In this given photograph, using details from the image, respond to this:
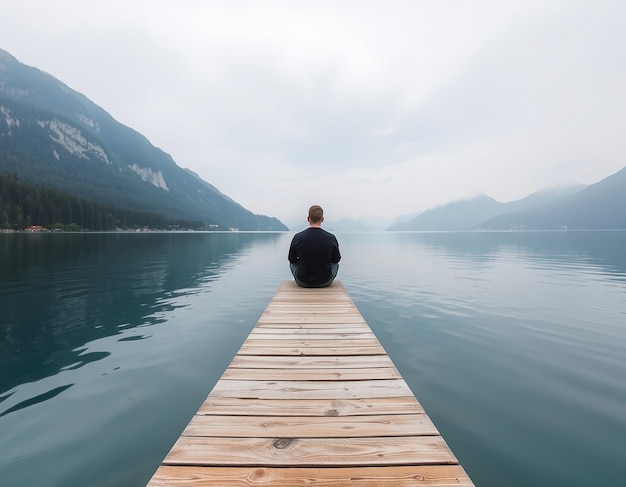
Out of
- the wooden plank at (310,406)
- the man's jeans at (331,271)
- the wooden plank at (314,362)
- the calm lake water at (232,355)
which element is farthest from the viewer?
the man's jeans at (331,271)

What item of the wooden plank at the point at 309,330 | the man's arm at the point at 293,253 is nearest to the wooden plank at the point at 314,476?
the wooden plank at the point at 309,330

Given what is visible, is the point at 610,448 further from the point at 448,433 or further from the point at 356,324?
the point at 356,324

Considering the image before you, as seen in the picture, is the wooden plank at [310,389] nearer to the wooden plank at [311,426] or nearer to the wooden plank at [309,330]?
the wooden plank at [311,426]

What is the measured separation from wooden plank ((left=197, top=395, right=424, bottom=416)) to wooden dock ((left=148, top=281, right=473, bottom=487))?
0.04ft

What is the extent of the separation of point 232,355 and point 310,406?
19.8ft

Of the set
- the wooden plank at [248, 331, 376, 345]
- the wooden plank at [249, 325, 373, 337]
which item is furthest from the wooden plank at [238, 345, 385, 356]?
the wooden plank at [249, 325, 373, 337]

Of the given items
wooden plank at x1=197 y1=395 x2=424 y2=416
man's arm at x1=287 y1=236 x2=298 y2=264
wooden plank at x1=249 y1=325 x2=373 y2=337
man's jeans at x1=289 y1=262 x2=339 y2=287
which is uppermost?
man's arm at x1=287 y1=236 x2=298 y2=264

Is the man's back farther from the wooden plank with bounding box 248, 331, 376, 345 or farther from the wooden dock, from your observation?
the wooden dock

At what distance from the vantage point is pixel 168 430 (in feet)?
17.5

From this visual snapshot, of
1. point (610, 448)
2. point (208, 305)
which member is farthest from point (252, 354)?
point (208, 305)

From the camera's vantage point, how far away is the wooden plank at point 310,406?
11.6ft

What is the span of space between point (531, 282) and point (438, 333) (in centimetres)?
1464

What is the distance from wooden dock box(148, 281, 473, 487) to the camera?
8.37ft

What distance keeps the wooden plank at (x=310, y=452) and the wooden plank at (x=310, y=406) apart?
0.51m
